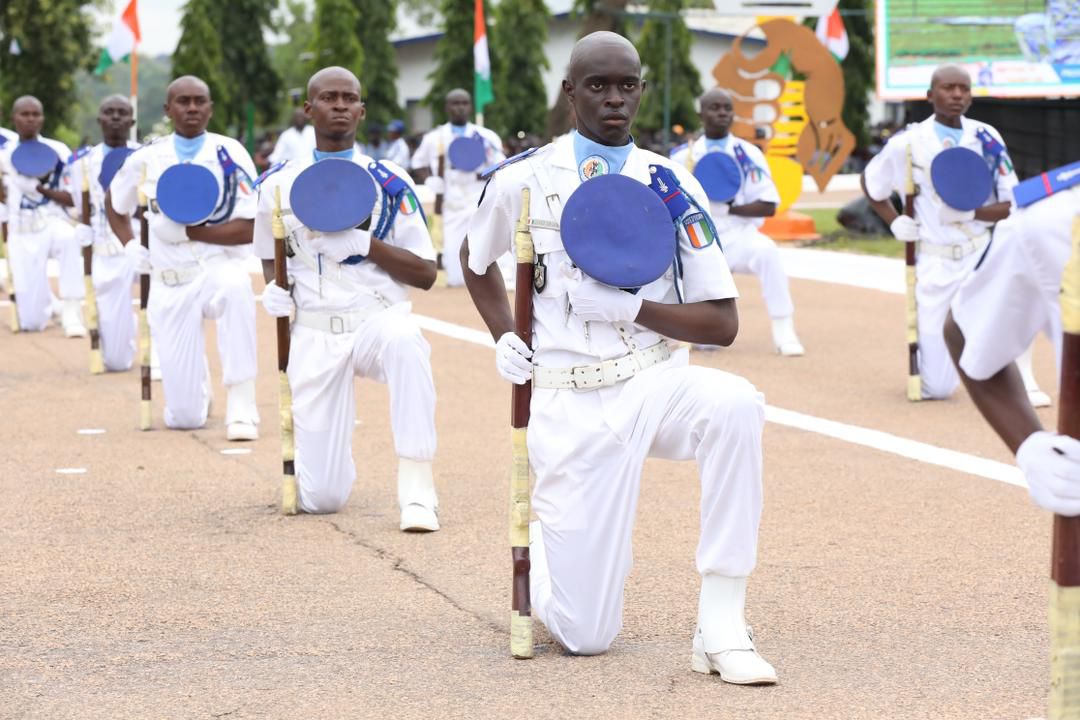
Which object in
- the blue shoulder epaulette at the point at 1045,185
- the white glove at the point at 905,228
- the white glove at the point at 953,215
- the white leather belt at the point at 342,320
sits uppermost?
the blue shoulder epaulette at the point at 1045,185

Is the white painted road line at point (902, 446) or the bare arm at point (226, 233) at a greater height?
the bare arm at point (226, 233)

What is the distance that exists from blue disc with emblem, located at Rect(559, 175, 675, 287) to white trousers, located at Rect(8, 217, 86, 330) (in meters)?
11.5

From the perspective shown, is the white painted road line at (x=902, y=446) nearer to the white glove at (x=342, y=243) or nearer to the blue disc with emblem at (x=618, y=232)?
the white glove at (x=342, y=243)

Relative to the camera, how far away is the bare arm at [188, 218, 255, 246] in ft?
34.1

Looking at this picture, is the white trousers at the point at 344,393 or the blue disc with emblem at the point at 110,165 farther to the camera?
the blue disc with emblem at the point at 110,165

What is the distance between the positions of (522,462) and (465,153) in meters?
14.1

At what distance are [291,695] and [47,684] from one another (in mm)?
776

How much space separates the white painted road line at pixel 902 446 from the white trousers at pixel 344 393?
2.80 meters

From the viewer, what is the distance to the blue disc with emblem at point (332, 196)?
782 cm

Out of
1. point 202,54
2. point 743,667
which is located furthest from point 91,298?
point 202,54

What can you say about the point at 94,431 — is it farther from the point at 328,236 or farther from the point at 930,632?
the point at 930,632

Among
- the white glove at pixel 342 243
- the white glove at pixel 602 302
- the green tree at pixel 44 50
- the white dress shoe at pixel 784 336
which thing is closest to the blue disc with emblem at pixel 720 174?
the white dress shoe at pixel 784 336

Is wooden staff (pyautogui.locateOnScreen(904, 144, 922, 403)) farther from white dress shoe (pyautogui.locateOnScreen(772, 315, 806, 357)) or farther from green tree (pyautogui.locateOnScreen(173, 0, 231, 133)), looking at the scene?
green tree (pyautogui.locateOnScreen(173, 0, 231, 133))

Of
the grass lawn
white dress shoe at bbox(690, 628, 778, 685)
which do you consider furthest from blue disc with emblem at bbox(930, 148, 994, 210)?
the grass lawn
